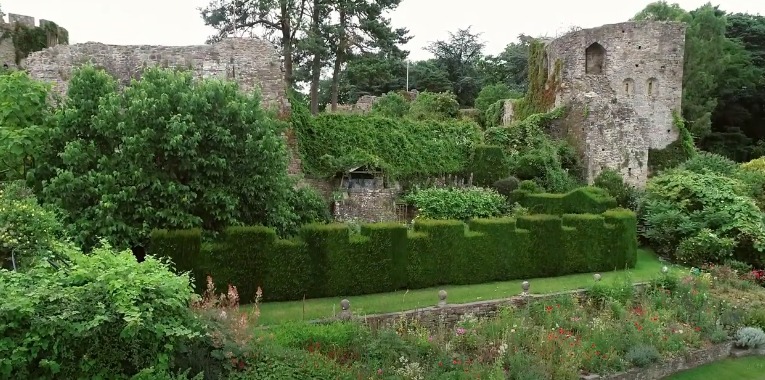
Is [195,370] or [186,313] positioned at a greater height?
[186,313]

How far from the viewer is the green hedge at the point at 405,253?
39.7 feet

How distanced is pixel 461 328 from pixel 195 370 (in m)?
5.20

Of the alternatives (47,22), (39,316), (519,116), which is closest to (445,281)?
(39,316)

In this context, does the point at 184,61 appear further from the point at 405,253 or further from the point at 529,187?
the point at 529,187

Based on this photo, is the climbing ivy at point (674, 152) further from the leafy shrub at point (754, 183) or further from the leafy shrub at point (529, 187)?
the leafy shrub at point (529, 187)

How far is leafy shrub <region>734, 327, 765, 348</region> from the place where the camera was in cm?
1349

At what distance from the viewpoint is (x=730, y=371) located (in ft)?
41.9

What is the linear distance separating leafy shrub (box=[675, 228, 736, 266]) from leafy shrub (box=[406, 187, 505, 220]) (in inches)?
228

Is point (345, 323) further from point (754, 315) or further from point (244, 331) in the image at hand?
point (754, 315)

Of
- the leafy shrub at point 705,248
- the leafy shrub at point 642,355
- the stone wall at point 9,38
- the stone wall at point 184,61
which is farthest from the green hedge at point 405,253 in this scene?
the stone wall at point 9,38

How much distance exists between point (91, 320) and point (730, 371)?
12.7 metres

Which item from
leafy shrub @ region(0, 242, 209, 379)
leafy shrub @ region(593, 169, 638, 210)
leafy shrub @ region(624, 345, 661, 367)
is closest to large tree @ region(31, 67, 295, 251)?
leafy shrub @ region(0, 242, 209, 379)

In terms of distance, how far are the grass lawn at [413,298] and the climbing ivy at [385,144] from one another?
7846mm

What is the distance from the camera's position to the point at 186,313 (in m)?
7.62
